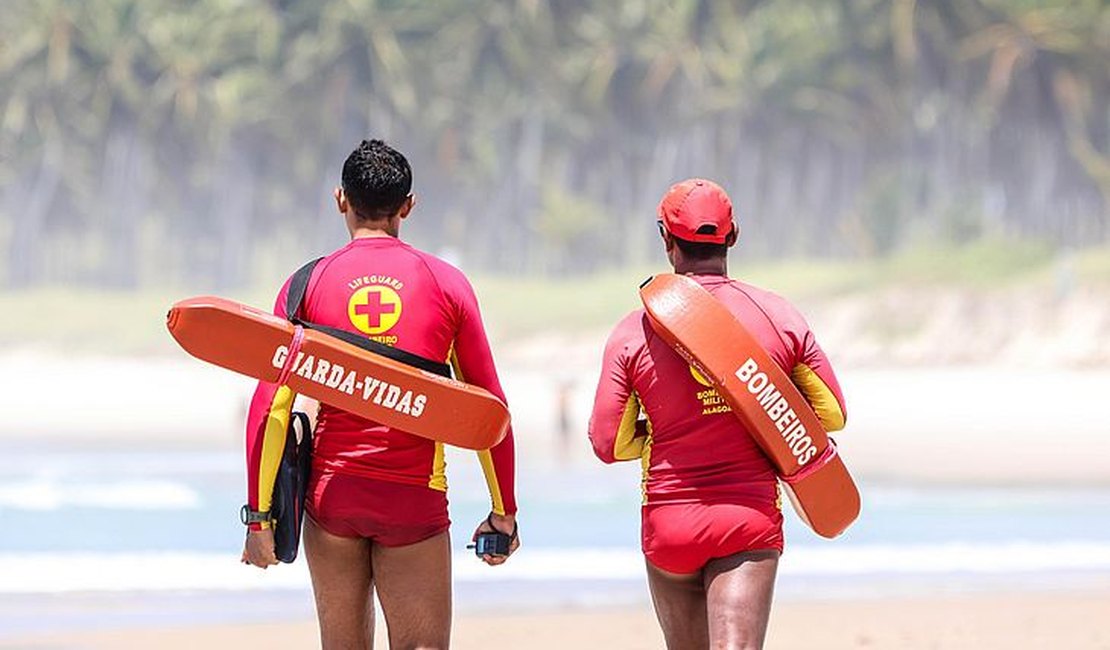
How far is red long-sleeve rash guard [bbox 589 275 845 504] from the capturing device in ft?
14.3

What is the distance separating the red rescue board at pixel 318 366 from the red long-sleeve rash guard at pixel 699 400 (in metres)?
0.38

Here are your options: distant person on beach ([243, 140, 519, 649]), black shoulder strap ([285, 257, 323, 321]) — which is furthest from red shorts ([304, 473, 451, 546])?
black shoulder strap ([285, 257, 323, 321])

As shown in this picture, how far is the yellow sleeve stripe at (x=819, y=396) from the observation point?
4.41m

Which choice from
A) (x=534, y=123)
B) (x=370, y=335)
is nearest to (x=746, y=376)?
(x=370, y=335)

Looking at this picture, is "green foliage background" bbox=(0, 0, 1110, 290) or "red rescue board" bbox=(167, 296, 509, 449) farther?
"green foliage background" bbox=(0, 0, 1110, 290)

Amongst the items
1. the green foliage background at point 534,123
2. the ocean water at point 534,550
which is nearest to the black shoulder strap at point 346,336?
the ocean water at point 534,550

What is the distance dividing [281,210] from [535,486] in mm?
50466

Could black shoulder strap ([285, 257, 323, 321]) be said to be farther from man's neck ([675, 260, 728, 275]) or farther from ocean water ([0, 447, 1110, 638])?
ocean water ([0, 447, 1110, 638])

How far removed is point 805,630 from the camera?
29.0 ft

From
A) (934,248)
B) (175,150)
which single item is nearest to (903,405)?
(934,248)

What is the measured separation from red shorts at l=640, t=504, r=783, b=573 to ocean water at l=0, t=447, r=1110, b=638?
5503 millimetres

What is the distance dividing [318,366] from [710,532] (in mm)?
925

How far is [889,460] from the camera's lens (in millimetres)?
21516

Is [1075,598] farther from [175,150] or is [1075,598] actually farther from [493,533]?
[175,150]
